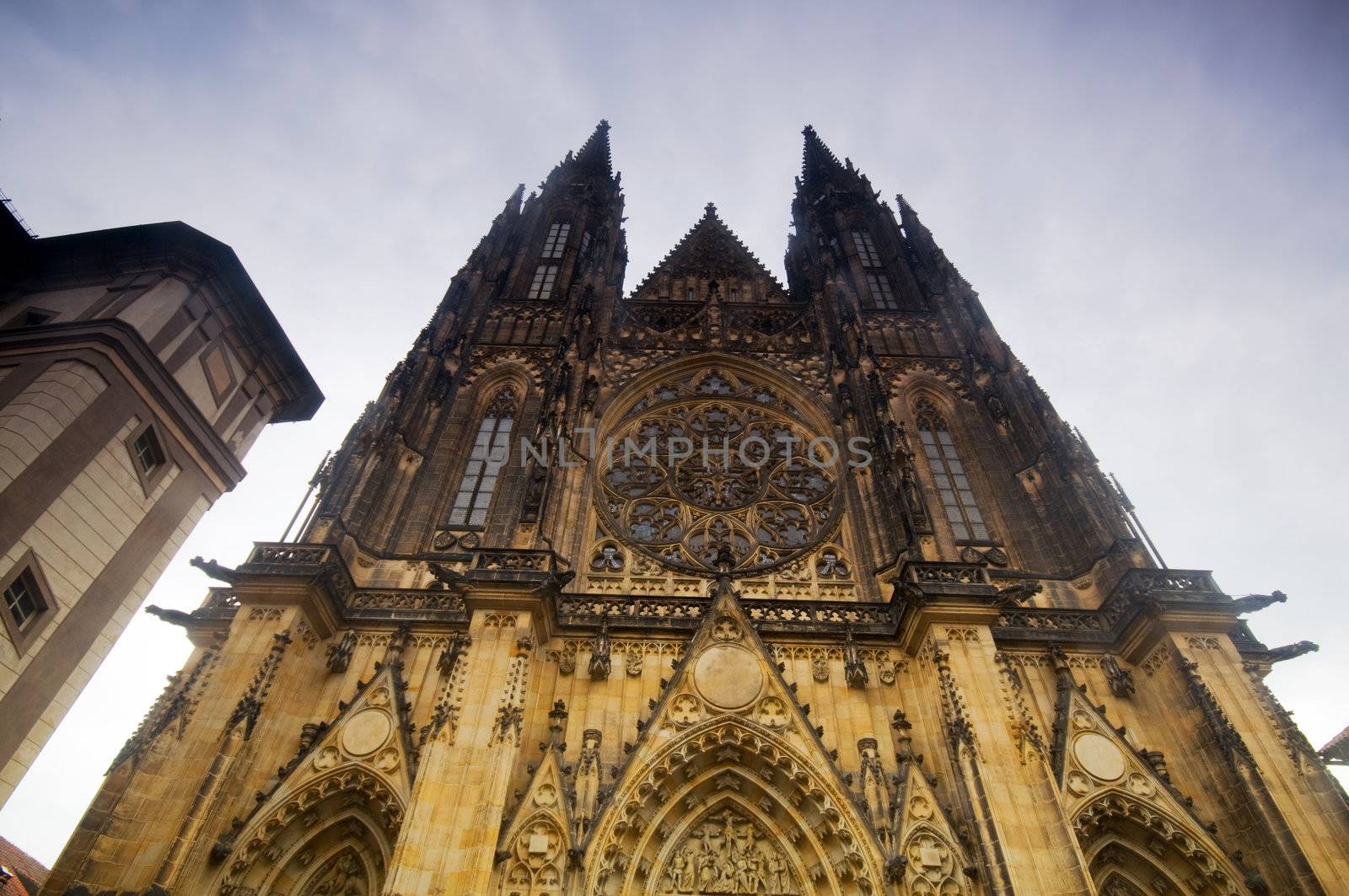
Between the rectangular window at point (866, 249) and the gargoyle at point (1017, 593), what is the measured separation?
42.5 ft

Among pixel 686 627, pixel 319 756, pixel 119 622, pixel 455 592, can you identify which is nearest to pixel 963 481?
pixel 686 627

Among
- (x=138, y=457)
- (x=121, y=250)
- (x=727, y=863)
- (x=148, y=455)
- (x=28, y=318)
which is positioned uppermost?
(x=121, y=250)

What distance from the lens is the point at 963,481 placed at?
15523mm

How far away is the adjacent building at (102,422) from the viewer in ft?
30.0

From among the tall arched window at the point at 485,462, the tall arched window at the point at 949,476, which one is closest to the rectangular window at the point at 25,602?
the tall arched window at the point at 485,462

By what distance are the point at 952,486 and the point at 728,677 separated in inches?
283

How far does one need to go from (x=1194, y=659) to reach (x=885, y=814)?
511 centimetres

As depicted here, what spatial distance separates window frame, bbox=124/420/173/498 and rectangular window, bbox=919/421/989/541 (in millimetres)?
13545

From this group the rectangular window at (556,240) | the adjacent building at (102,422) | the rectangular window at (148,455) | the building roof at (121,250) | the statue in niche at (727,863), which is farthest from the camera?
the rectangular window at (556,240)

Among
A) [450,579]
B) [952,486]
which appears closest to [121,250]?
[450,579]

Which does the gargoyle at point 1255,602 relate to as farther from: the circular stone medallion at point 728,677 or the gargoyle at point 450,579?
the gargoyle at point 450,579

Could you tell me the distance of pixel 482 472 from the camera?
1537 cm

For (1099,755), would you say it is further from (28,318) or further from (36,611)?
(28,318)

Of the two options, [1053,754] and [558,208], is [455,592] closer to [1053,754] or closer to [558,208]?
[1053,754]
